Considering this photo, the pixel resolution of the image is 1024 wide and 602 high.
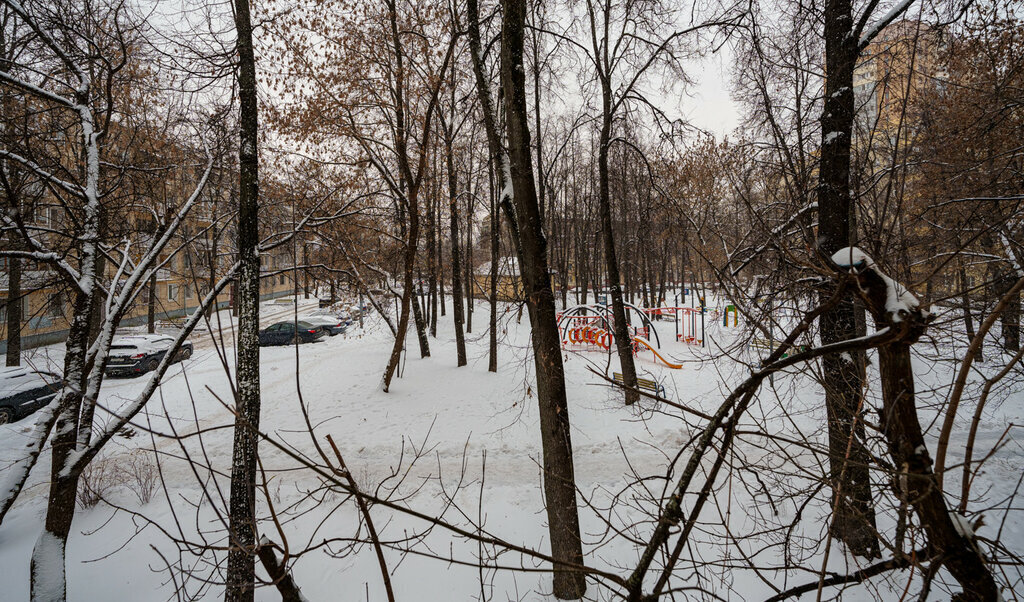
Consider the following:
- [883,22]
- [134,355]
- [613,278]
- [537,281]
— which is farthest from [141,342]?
[883,22]

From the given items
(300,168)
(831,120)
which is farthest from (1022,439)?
(300,168)

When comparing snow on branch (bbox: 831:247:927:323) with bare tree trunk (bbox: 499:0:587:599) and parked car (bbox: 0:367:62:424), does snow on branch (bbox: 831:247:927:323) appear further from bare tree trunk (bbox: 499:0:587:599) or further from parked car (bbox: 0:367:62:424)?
parked car (bbox: 0:367:62:424)

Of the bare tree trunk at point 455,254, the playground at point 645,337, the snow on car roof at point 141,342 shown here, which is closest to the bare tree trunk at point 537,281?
the bare tree trunk at point 455,254

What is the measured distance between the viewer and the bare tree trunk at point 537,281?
3742 mm

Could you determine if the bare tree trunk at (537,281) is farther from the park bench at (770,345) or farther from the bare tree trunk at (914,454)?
the bare tree trunk at (914,454)

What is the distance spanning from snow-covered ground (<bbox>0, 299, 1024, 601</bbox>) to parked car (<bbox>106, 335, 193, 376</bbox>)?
40.0 inches

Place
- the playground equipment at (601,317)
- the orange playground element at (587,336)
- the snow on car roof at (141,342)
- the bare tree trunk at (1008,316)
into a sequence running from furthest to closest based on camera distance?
the orange playground element at (587,336) < the snow on car roof at (141,342) < the playground equipment at (601,317) < the bare tree trunk at (1008,316)

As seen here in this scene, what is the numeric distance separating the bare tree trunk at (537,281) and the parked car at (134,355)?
43.0 ft

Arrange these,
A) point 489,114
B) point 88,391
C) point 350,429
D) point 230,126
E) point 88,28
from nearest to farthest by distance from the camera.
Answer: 1. point 88,391
2. point 88,28
3. point 489,114
4. point 230,126
5. point 350,429

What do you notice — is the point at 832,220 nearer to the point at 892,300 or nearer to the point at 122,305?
the point at 892,300

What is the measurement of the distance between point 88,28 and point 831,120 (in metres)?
8.24

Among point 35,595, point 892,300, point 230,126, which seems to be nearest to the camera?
point 892,300

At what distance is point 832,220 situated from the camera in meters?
4.59

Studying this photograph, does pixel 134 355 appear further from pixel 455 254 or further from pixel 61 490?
pixel 61 490
